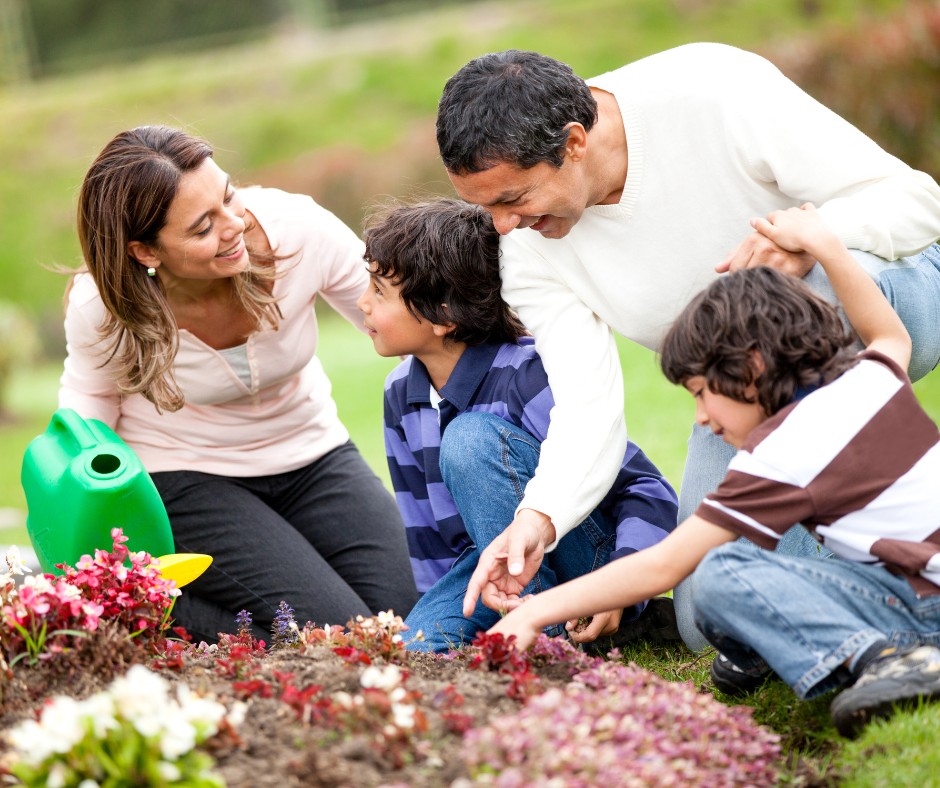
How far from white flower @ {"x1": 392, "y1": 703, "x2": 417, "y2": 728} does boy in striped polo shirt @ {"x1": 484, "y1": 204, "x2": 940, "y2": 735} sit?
1.28 feet

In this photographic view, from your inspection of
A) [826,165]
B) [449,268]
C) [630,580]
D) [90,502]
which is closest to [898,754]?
[630,580]

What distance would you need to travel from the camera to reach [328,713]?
5.31ft

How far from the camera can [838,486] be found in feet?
5.56

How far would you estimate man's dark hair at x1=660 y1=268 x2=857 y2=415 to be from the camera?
1.81m

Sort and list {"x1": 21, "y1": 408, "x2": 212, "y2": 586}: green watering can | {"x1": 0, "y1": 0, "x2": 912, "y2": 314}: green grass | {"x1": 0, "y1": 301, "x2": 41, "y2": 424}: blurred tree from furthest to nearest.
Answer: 1. {"x1": 0, "y1": 0, "x2": 912, "y2": 314}: green grass
2. {"x1": 0, "y1": 301, "x2": 41, "y2": 424}: blurred tree
3. {"x1": 21, "y1": 408, "x2": 212, "y2": 586}: green watering can

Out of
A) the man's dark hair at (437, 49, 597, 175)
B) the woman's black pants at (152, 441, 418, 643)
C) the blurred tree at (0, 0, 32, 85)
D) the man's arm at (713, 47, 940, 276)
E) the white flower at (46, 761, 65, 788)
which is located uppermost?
the blurred tree at (0, 0, 32, 85)

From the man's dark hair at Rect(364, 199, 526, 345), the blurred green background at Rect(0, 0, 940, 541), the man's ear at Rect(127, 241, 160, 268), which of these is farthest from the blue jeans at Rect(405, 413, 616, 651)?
the blurred green background at Rect(0, 0, 940, 541)

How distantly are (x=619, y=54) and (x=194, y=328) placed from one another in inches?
578

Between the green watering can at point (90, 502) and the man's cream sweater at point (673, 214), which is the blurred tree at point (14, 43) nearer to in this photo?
the green watering can at point (90, 502)

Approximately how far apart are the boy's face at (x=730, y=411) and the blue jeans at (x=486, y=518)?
70cm

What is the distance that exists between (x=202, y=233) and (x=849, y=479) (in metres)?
2.00

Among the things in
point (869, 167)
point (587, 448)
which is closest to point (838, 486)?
point (587, 448)

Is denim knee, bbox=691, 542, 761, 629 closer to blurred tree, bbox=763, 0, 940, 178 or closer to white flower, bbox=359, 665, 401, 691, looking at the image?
white flower, bbox=359, 665, 401, 691

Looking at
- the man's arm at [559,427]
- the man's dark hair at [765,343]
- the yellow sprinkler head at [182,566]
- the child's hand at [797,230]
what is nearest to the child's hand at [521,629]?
the man's arm at [559,427]
